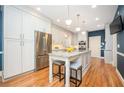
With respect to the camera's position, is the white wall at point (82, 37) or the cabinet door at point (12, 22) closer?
the cabinet door at point (12, 22)

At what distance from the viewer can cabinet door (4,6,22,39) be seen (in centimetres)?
296

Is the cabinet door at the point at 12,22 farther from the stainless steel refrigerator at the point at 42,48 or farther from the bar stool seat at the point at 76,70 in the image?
the bar stool seat at the point at 76,70

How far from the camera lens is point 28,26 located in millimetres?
3852

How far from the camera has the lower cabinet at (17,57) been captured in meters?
3.00

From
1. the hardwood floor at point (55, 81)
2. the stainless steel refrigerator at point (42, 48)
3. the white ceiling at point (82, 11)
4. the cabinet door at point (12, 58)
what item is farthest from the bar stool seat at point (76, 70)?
the white ceiling at point (82, 11)

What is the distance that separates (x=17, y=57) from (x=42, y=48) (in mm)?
1330

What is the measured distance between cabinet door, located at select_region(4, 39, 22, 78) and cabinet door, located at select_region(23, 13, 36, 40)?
0.51 meters

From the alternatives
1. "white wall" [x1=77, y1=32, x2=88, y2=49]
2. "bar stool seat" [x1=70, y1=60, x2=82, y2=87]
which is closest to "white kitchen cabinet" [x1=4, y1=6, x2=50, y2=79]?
"bar stool seat" [x1=70, y1=60, x2=82, y2=87]

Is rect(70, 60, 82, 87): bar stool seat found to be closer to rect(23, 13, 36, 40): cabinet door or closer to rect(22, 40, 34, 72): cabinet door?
rect(22, 40, 34, 72): cabinet door

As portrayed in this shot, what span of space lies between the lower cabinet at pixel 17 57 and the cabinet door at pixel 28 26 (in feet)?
0.85

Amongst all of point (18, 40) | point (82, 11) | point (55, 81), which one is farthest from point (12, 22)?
point (82, 11)
